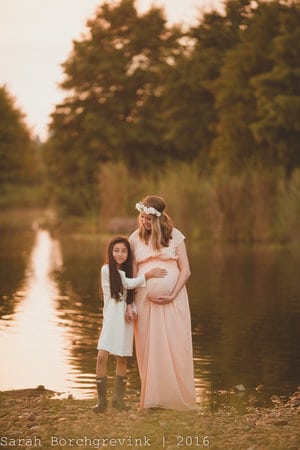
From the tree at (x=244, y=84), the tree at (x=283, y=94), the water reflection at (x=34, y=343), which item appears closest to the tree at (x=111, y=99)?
the tree at (x=244, y=84)

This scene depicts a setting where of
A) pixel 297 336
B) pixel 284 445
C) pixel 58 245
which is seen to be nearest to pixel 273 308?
pixel 297 336

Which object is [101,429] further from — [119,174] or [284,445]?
[119,174]

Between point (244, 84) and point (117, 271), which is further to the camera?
point (244, 84)

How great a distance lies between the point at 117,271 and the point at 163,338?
24.2 inches

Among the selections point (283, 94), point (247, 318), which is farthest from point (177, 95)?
point (247, 318)

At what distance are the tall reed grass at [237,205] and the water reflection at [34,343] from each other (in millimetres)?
12222

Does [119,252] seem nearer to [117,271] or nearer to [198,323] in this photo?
[117,271]

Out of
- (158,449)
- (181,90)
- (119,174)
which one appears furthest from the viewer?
(181,90)

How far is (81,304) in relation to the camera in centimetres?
1545

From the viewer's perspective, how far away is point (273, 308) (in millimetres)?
15297

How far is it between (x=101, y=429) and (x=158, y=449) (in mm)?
670

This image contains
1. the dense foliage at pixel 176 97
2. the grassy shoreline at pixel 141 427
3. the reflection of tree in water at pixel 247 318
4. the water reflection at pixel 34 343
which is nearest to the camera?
the grassy shoreline at pixel 141 427

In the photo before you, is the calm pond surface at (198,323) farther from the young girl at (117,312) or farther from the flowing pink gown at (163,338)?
the young girl at (117,312)

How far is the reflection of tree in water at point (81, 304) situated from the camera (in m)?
10.6
